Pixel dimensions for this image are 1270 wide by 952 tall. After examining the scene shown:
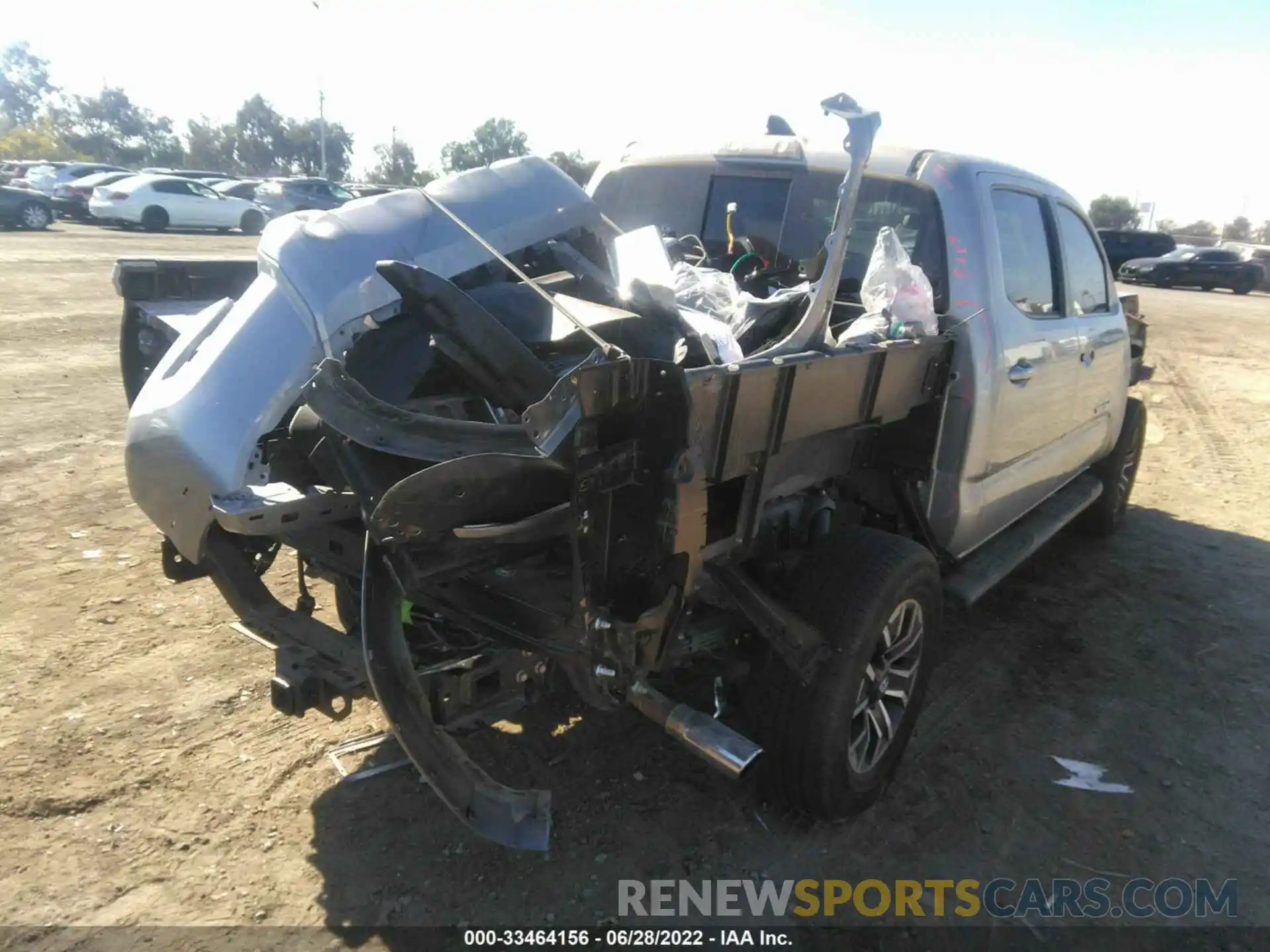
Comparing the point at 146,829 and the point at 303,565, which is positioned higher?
the point at 303,565

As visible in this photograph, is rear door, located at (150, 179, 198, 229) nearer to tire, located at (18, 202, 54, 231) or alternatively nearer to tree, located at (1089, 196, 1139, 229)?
tire, located at (18, 202, 54, 231)

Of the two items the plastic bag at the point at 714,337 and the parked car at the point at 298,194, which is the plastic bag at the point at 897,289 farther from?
the parked car at the point at 298,194

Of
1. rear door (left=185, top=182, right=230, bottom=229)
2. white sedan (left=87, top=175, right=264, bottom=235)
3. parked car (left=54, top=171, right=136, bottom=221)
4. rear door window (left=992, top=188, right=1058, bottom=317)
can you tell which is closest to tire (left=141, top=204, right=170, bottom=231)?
white sedan (left=87, top=175, right=264, bottom=235)

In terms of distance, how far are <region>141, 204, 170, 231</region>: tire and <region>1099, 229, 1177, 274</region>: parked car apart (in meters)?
28.3

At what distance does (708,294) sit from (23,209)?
85.0ft

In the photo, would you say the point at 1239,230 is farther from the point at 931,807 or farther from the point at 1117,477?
the point at 931,807

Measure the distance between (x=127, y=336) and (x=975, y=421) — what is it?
3.26m

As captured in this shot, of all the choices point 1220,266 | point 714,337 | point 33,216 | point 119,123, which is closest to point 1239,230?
point 1220,266

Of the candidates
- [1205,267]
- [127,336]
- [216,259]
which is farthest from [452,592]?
[1205,267]

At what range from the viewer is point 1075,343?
4.36 metres

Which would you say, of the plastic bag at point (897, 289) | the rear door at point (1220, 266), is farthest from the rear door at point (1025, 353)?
the rear door at point (1220, 266)

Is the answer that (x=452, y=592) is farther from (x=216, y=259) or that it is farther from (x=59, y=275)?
(x=59, y=275)

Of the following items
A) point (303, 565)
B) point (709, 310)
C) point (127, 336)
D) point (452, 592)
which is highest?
point (709, 310)

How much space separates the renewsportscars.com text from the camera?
266 centimetres
